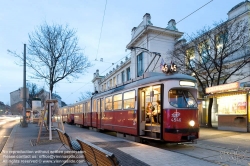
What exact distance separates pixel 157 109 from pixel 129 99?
1699mm

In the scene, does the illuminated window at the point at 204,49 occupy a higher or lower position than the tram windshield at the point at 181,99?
higher

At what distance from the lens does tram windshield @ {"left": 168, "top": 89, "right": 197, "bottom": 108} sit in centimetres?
962

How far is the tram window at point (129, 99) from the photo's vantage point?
11562 mm

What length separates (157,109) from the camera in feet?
36.0

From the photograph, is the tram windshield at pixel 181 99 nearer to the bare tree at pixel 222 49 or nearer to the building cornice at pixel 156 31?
the bare tree at pixel 222 49

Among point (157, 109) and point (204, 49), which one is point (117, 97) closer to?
point (157, 109)

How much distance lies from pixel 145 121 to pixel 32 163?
570 cm

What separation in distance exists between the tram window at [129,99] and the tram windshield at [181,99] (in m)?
2.39

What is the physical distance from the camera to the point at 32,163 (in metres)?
6.98

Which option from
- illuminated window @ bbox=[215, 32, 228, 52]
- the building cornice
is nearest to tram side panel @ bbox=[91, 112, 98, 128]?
illuminated window @ bbox=[215, 32, 228, 52]

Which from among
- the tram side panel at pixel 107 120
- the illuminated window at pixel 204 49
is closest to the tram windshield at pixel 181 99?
the tram side panel at pixel 107 120

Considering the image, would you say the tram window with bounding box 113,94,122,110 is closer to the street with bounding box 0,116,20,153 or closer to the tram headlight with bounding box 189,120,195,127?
the tram headlight with bounding box 189,120,195,127

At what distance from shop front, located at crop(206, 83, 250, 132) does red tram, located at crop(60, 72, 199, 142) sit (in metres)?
7.33

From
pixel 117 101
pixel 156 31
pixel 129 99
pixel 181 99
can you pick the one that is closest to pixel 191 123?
pixel 181 99
